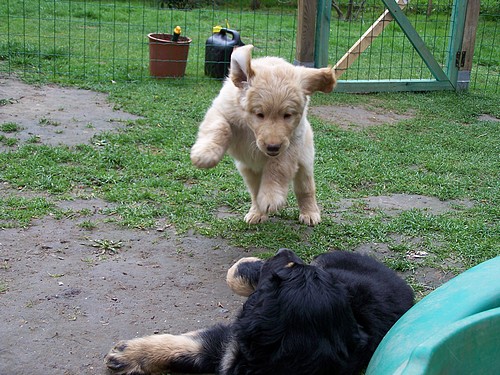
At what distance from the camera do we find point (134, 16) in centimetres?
1430

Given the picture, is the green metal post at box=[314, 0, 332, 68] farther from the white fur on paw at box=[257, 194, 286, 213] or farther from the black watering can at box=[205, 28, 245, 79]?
the white fur on paw at box=[257, 194, 286, 213]

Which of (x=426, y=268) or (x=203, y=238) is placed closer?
(x=426, y=268)

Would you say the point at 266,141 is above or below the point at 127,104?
above

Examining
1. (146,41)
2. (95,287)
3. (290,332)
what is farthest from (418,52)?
(290,332)

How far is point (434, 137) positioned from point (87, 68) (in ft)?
16.1

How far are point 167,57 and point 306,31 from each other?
1.96m

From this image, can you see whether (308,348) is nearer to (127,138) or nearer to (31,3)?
(127,138)

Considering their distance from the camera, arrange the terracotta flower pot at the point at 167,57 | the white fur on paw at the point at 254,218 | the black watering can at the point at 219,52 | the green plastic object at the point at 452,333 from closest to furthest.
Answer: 1. the green plastic object at the point at 452,333
2. the white fur on paw at the point at 254,218
3. the terracotta flower pot at the point at 167,57
4. the black watering can at the point at 219,52

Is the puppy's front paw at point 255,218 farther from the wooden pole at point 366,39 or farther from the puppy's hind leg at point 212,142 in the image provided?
the wooden pole at point 366,39

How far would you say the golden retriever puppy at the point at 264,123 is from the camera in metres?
3.78

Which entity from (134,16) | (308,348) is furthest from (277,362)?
(134,16)

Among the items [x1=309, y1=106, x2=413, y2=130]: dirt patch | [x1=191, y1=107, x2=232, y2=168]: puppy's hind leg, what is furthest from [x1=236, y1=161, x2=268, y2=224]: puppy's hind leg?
[x1=309, y1=106, x2=413, y2=130]: dirt patch

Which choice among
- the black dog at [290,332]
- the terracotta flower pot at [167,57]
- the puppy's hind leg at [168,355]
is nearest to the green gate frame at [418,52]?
the terracotta flower pot at [167,57]

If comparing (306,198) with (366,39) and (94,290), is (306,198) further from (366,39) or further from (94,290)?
(366,39)
